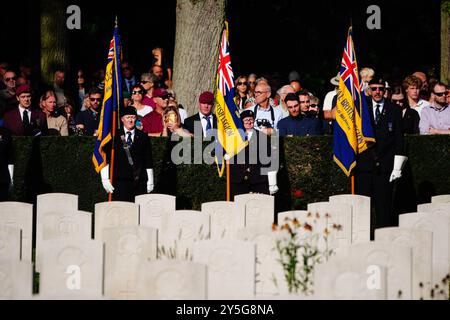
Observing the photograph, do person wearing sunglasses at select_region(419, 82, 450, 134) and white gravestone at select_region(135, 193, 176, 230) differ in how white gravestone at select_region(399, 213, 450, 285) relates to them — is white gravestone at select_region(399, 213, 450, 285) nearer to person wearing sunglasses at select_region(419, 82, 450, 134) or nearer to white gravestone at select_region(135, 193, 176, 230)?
white gravestone at select_region(135, 193, 176, 230)

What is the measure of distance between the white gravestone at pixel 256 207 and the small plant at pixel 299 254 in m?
1.92

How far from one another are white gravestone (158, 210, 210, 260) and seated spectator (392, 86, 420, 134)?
559 cm

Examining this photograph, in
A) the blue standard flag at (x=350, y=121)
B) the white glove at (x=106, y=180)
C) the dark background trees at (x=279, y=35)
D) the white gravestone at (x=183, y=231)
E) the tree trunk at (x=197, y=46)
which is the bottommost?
the white gravestone at (x=183, y=231)

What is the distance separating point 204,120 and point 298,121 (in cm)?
136

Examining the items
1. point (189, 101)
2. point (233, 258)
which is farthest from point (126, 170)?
point (233, 258)

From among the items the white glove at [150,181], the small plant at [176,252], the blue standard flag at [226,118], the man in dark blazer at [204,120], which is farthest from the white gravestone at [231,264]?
the man in dark blazer at [204,120]

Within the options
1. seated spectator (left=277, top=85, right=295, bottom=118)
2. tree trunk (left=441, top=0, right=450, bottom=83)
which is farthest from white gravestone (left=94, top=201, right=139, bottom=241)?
tree trunk (left=441, top=0, right=450, bottom=83)

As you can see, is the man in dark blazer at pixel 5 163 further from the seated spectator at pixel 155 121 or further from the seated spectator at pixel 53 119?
the seated spectator at pixel 155 121

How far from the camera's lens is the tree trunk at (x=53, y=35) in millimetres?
20359

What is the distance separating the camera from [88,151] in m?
16.5

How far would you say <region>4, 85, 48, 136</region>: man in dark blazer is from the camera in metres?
16.7

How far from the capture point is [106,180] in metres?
15.5

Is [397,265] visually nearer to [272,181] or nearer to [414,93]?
[272,181]

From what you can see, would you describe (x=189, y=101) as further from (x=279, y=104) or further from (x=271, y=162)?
(x=271, y=162)
